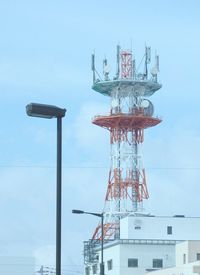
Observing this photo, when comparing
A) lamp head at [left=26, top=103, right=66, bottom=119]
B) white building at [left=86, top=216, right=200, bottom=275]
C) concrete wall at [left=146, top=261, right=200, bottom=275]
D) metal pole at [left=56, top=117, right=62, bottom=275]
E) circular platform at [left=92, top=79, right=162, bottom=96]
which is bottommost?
metal pole at [left=56, top=117, right=62, bottom=275]

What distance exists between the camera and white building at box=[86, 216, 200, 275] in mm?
105688

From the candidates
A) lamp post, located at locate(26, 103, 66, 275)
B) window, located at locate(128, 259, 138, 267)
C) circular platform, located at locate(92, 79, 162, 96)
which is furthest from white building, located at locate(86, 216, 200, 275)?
lamp post, located at locate(26, 103, 66, 275)

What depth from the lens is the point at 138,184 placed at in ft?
378

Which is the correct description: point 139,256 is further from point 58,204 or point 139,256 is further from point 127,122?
point 58,204

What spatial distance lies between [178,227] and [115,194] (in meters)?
9.74

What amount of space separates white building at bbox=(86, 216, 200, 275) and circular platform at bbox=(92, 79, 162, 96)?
46.4ft

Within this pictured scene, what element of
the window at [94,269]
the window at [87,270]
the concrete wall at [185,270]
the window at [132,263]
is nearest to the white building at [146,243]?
the window at [132,263]

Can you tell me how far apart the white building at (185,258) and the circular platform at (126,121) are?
2351cm

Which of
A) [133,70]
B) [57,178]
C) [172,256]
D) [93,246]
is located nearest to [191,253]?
[172,256]

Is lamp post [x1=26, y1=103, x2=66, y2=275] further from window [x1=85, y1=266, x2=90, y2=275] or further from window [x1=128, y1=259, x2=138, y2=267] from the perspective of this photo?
window [x1=85, y1=266, x2=90, y2=275]

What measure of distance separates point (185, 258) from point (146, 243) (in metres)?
17.7

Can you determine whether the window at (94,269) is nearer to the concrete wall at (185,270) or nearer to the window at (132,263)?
the window at (132,263)

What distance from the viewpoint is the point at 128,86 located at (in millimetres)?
114625

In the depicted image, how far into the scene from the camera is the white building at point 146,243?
106m
